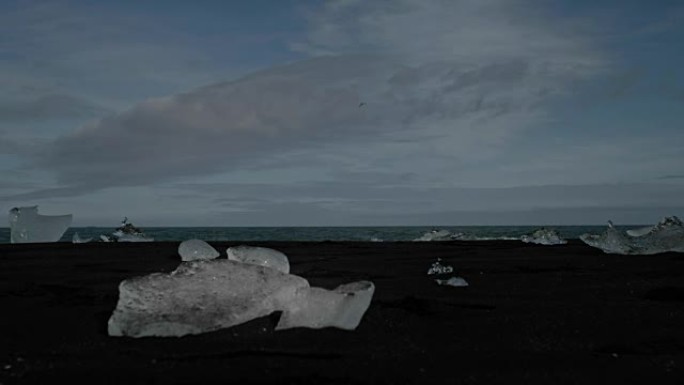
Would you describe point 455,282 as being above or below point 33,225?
below

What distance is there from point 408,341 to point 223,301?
1.00 metres

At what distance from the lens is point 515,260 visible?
708cm

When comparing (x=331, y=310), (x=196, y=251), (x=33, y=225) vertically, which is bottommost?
(x=331, y=310)

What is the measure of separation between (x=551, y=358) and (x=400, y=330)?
797mm

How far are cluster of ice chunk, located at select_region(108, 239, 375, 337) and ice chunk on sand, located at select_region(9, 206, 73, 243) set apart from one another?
15.8 m

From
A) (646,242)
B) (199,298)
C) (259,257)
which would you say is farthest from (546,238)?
(199,298)

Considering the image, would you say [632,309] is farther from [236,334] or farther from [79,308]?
[79,308]

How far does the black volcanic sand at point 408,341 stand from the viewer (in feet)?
7.92

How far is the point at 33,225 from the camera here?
1753 cm

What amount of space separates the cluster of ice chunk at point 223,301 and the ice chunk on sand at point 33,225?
15.8 m

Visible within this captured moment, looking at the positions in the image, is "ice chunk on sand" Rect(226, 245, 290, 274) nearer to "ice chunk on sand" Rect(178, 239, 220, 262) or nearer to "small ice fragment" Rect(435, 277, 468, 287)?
"small ice fragment" Rect(435, 277, 468, 287)

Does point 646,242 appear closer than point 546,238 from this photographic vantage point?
Yes

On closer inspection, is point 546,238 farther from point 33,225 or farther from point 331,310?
point 33,225

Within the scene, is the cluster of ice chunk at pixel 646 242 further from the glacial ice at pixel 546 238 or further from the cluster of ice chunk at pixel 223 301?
the cluster of ice chunk at pixel 223 301
